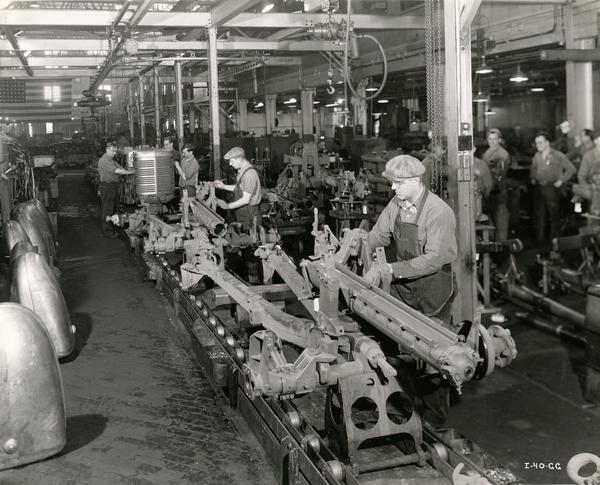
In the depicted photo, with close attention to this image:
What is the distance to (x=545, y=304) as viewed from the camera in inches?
250

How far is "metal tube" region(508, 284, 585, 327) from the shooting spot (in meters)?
5.92

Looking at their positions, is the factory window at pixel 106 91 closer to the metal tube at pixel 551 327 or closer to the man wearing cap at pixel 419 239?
the metal tube at pixel 551 327

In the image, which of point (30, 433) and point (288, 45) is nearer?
point (30, 433)

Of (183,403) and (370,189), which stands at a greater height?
(370,189)

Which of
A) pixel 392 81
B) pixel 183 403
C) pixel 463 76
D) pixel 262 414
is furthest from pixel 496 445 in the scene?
pixel 392 81

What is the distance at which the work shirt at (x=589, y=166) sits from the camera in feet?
27.3

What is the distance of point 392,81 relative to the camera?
15.1 m

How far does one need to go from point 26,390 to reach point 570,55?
751 centimetres

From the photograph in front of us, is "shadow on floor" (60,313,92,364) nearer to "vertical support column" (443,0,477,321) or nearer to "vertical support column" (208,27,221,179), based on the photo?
"vertical support column" (443,0,477,321)

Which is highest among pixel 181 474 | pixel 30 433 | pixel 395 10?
pixel 395 10

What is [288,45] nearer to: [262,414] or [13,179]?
[13,179]

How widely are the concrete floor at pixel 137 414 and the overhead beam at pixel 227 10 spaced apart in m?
4.04

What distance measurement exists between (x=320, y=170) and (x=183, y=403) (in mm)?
6885

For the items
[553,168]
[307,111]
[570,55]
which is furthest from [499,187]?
[307,111]
